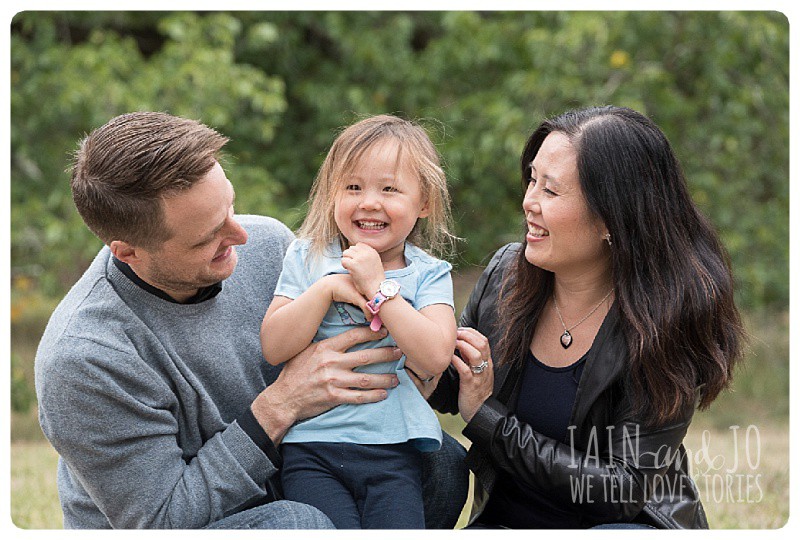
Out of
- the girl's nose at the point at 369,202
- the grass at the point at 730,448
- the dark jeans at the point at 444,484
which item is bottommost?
the grass at the point at 730,448

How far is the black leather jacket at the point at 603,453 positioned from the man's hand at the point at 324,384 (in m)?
0.32

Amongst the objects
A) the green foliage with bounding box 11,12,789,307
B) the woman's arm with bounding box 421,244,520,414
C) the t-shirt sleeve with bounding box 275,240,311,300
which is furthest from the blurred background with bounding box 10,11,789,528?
the t-shirt sleeve with bounding box 275,240,311,300

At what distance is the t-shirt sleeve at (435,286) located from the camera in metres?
2.96

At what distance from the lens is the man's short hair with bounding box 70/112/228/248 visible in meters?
2.83

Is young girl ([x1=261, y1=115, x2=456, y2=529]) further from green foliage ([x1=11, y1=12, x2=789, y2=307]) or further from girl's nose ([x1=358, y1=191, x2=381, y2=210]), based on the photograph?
green foliage ([x1=11, y1=12, x2=789, y2=307])

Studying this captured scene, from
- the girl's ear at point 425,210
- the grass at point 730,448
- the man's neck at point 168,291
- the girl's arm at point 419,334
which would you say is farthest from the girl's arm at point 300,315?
the grass at point 730,448

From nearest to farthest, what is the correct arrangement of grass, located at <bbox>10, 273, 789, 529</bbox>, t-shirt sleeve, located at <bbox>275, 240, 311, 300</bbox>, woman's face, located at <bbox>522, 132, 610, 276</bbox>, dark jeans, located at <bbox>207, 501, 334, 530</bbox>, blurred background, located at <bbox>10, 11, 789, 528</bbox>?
dark jeans, located at <bbox>207, 501, 334, 530</bbox> → woman's face, located at <bbox>522, 132, 610, 276</bbox> → t-shirt sleeve, located at <bbox>275, 240, 311, 300</bbox> → grass, located at <bbox>10, 273, 789, 529</bbox> → blurred background, located at <bbox>10, 11, 789, 528</bbox>

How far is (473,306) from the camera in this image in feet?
11.1

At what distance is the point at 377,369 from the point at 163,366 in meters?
0.60

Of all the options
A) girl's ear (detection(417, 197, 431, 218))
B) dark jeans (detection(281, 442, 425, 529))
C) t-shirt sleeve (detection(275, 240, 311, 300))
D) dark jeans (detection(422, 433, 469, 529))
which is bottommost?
dark jeans (detection(422, 433, 469, 529))

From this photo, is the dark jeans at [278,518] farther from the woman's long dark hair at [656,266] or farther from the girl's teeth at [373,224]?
the woman's long dark hair at [656,266]

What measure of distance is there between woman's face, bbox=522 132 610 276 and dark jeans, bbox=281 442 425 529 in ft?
2.31

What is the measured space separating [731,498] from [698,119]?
4.40 m

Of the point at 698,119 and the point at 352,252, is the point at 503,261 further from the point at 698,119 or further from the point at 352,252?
the point at 698,119
